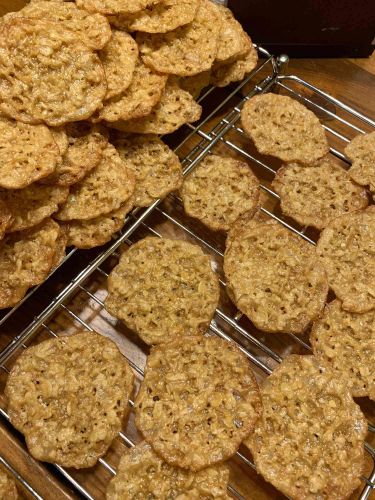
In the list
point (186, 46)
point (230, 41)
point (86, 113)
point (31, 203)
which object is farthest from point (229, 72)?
point (31, 203)

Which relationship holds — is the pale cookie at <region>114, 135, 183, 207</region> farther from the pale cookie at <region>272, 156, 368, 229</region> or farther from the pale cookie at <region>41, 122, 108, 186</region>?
the pale cookie at <region>272, 156, 368, 229</region>

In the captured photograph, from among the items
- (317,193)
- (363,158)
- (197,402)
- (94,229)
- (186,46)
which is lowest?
(197,402)

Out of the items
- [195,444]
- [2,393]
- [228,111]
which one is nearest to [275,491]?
[195,444]

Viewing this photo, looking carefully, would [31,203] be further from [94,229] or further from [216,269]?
[216,269]

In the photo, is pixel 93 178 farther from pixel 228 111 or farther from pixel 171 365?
pixel 228 111

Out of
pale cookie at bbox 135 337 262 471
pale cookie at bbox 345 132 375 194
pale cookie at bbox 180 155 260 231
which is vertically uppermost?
pale cookie at bbox 345 132 375 194

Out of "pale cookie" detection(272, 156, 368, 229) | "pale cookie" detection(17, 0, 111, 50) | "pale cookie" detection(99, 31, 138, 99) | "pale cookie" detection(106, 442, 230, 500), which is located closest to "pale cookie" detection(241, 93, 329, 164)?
"pale cookie" detection(272, 156, 368, 229)
